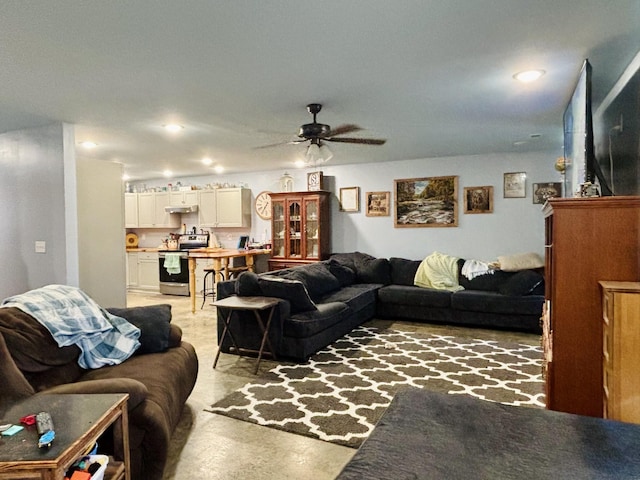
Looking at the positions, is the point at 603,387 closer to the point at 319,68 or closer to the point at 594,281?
the point at 594,281

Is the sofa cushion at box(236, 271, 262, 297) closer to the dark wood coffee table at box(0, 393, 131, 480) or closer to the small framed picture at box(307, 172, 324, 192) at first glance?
the dark wood coffee table at box(0, 393, 131, 480)

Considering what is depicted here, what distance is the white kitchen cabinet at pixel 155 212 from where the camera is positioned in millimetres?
8438

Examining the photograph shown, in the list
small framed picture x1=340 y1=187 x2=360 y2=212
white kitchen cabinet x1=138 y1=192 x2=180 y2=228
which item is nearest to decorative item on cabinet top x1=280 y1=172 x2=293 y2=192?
small framed picture x1=340 y1=187 x2=360 y2=212

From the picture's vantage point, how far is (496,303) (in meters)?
5.08

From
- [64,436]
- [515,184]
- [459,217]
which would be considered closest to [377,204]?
[459,217]

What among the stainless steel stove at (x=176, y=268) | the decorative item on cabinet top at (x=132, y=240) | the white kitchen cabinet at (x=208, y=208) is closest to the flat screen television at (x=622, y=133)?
the white kitchen cabinet at (x=208, y=208)

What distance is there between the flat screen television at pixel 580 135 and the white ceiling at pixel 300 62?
0.14m

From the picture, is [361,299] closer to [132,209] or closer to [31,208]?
[31,208]

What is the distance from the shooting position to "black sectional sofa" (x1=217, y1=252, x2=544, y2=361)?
4035mm

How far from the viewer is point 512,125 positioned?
4.31 m

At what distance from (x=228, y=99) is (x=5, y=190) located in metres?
3.06

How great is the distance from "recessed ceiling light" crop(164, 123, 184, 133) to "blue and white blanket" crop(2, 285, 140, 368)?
84.2 inches

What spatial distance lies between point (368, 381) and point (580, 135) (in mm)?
2494

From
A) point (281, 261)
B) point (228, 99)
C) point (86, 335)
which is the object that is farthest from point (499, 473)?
point (281, 261)
